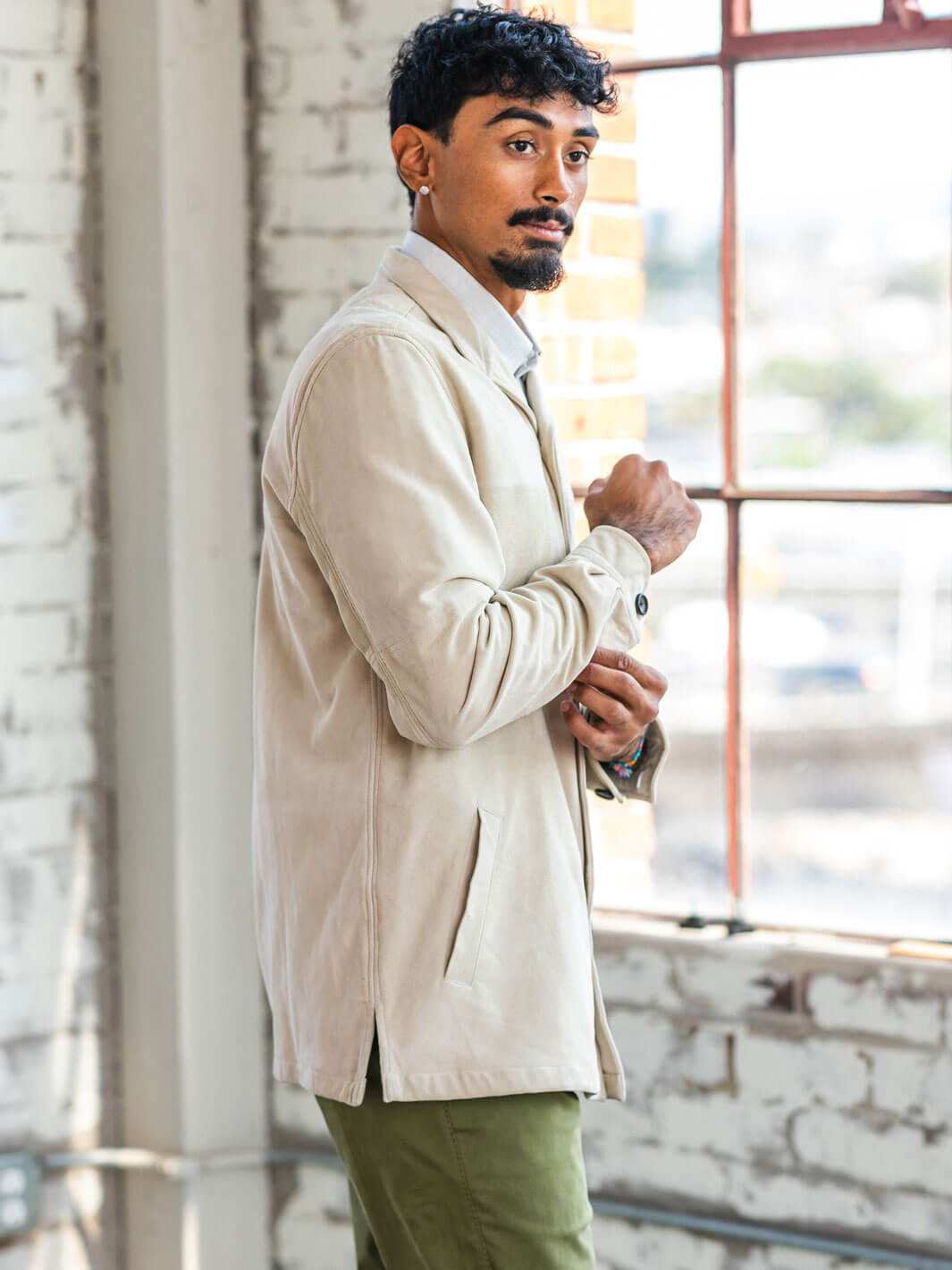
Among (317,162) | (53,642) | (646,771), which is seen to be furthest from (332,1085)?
(317,162)

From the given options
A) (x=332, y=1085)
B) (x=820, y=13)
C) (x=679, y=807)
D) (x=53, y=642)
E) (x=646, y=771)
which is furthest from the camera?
(x=679, y=807)

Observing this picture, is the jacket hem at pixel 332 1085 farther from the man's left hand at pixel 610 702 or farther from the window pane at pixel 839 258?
the window pane at pixel 839 258

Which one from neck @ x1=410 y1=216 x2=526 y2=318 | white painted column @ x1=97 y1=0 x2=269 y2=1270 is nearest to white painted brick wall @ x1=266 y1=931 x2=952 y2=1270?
white painted column @ x1=97 y1=0 x2=269 y2=1270

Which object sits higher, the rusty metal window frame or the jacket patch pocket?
the rusty metal window frame

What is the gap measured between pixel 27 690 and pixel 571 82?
4.29 feet

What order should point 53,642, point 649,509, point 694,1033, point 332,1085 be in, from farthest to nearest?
point 53,642
point 694,1033
point 649,509
point 332,1085

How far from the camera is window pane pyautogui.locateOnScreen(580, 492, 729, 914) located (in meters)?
2.17

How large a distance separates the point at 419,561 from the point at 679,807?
1347 mm

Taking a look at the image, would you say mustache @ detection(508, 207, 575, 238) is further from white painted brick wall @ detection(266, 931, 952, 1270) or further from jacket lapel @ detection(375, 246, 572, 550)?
white painted brick wall @ detection(266, 931, 952, 1270)

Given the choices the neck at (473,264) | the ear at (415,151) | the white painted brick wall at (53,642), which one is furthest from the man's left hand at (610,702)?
the white painted brick wall at (53,642)

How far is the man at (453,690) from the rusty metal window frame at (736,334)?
2.22 ft

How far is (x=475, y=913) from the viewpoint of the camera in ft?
4.19

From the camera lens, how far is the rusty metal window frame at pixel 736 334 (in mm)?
1977

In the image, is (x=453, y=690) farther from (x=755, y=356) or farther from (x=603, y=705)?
(x=755, y=356)
